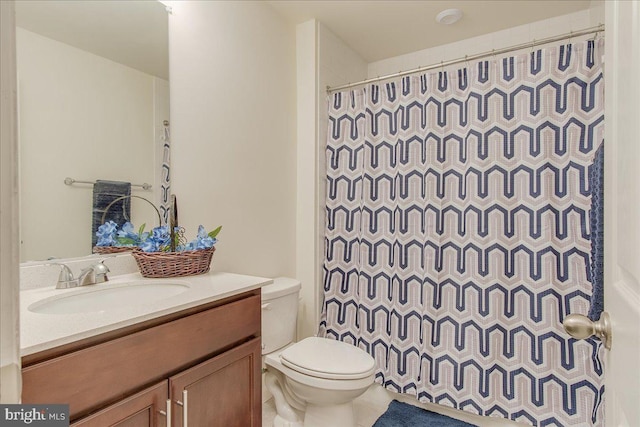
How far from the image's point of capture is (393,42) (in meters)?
2.47

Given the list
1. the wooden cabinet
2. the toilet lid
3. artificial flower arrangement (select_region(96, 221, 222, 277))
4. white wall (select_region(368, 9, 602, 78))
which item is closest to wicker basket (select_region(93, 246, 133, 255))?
artificial flower arrangement (select_region(96, 221, 222, 277))

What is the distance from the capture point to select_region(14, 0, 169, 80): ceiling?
1.22m

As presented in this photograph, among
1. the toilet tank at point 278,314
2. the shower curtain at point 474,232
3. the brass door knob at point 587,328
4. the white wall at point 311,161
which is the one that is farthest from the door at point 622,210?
the white wall at point 311,161

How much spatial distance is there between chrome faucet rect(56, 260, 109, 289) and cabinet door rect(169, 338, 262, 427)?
52cm

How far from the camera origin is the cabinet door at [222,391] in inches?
40.1

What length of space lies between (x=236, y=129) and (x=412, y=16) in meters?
1.29

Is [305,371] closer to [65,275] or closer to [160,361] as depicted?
[160,361]

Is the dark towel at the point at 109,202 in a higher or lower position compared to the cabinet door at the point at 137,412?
higher

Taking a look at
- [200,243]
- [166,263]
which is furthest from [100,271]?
[200,243]

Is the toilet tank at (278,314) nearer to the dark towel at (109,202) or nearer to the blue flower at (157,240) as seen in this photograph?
the blue flower at (157,240)

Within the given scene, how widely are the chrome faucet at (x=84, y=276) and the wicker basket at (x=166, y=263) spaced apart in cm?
13

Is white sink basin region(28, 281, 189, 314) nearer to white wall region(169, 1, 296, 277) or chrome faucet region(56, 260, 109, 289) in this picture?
chrome faucet region(56, 260, 109, 289)

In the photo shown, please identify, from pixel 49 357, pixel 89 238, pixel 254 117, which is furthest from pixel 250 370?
pixel 254 117

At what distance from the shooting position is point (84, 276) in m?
1.22
